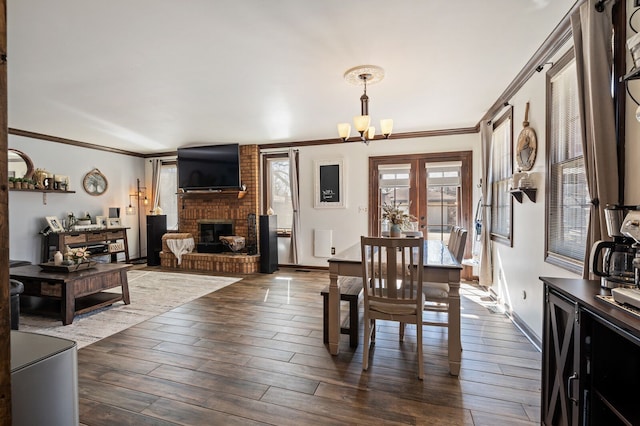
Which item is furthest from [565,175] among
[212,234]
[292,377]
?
[212,234]

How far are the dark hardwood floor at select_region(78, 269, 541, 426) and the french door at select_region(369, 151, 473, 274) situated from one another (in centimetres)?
209

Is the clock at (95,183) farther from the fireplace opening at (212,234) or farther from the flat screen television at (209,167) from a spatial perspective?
the fireplace opening at (212,234)

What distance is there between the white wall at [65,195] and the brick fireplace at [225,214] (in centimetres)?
130

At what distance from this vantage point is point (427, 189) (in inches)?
211

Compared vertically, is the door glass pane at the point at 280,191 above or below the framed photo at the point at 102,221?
above

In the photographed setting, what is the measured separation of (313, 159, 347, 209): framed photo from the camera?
5844 millimetres

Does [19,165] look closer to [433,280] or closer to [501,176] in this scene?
[433,280]

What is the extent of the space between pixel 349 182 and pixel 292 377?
4057 millimetres

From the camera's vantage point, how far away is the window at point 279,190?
634 centimetres

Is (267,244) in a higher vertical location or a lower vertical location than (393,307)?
higher

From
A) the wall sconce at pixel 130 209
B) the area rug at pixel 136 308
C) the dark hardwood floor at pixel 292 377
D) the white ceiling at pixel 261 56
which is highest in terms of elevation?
the white ceiling at pixel 261 56

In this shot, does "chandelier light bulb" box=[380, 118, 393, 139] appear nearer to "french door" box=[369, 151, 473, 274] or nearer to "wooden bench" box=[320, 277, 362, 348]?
"wooden bench" box=[320, 277, 362, 348]

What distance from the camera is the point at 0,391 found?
2.81 ft

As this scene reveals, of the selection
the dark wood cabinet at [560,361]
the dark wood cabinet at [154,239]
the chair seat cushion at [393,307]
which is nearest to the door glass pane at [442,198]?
the chair seat cushion at [393,307]
